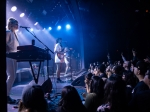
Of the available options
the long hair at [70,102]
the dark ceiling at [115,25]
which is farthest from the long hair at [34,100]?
the dark ceiling at [115,25]

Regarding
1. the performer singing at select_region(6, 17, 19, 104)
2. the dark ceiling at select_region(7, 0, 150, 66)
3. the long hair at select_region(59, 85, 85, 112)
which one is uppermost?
the dark ceiling at select_region(7, 0, 150, 66)

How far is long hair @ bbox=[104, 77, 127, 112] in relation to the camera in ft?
7.15

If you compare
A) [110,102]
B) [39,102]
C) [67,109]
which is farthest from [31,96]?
[110,102]

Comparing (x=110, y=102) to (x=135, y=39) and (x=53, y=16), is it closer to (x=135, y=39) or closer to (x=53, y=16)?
(x=53, y=16)

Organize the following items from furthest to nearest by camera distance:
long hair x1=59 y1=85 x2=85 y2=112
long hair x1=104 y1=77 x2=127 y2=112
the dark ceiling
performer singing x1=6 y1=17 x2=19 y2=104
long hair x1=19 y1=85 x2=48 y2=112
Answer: the dark ceiling → performer singing x1=6 y1=17 x2=19 y2=104 → long hair x1=104 y1=77 x2=127 y2=112 → long hair x1=59 y1=85 x2=85 y2=112 → long hair x1=19 y1=85 x2=48 y2=112

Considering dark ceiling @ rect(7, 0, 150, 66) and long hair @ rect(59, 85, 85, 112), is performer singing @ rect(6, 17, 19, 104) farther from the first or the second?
dark ceiling @ rect(7, 0, 150, 66)

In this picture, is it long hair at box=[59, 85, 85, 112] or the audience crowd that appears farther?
long hair at box=[59, 85, 85, 112]

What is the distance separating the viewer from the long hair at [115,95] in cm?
218

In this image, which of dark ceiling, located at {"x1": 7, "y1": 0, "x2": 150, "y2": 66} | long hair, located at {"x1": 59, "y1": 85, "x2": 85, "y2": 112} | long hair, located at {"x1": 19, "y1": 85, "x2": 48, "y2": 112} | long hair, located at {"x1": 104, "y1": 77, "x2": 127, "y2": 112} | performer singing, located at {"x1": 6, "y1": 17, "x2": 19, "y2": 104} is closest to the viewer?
long hair, located at {"x1": 19, "y1": 85, "x2": 48, "y2": 112}

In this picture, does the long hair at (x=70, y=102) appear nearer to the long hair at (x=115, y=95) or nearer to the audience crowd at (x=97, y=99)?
the audience crowd at (x=97, y=99)

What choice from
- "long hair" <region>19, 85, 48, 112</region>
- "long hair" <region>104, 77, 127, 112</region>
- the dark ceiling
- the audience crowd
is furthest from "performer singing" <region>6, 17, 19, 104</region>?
the dark ceiling

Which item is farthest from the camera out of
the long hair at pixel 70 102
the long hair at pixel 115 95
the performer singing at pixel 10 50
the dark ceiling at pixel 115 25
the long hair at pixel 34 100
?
the dark ceiling at pixel 115 25

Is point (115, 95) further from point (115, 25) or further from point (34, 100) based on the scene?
point (115, 25)

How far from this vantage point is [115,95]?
7.36 ft
